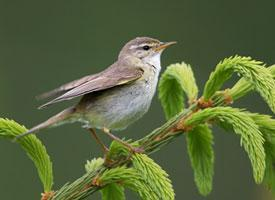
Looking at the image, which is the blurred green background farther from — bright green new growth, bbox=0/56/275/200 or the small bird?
bright green new growth, bbox=0/56/275/200

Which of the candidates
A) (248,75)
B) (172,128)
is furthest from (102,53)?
(248,75)

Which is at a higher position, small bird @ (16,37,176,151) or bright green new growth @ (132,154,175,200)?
small bird @ (16,37,176,151)

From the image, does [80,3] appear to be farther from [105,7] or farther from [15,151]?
[15,151]

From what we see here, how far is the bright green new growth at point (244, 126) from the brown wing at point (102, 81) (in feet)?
2.17

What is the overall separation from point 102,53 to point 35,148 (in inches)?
224

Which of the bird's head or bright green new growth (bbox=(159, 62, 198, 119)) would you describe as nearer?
bright green new growth (bbox=(159, 62, 198, 119))

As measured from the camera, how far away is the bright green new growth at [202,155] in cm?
288

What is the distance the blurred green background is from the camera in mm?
6832

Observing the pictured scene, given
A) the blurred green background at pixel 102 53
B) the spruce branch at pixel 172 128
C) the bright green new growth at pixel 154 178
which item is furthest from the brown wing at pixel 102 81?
the blurred green background at pixel 102 53

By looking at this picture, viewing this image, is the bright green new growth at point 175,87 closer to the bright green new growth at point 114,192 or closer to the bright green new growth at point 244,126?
the bright green new growth at point 244,126

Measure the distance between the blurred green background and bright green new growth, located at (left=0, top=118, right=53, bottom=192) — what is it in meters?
3.25

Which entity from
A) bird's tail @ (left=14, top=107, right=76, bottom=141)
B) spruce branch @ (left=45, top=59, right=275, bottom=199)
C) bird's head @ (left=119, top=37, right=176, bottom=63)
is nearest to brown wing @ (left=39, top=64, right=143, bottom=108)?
bird's tail @ (left=14, top=107, right=76, bottom=141)

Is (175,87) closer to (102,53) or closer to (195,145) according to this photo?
(195,145)

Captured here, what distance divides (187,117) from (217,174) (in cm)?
430
